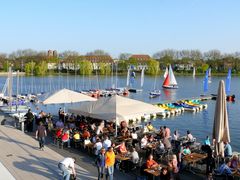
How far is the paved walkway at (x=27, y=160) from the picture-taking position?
1176 centimetres

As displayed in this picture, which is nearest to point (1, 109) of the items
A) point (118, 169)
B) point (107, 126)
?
point (107, 126)

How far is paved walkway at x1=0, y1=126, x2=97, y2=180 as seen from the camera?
11.8 meters

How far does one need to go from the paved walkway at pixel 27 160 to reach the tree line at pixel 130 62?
108522 millimetres

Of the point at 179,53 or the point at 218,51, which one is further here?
the point at 179,53

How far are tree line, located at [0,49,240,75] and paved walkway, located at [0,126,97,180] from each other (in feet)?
356

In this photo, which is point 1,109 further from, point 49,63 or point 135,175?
point 49,63

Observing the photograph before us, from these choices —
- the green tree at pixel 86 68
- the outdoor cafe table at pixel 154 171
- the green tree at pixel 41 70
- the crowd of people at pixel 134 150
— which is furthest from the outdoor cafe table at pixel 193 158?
the green tree at pixel 41 70

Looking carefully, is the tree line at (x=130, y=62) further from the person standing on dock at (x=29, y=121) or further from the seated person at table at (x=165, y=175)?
the seated person at table at (x=165, y=175)

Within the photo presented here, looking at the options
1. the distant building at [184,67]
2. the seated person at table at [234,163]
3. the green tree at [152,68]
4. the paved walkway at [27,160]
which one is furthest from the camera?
the distant building at [184,67]

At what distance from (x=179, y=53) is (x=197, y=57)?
11723mm

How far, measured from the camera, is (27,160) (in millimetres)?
13484

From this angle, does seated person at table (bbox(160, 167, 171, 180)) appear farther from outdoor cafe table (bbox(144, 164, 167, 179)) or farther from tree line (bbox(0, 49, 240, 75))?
tree line (bbox(0, 49, 240, 75))

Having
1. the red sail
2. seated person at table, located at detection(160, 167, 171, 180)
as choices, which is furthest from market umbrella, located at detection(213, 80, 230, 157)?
the red sail

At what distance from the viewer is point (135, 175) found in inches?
466
